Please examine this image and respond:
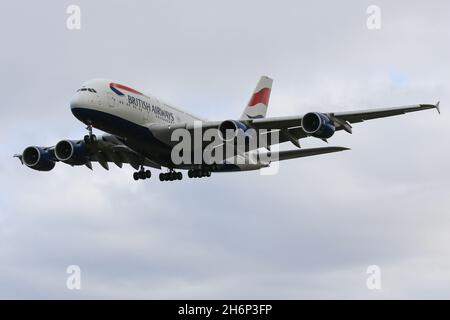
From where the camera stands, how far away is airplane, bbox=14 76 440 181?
5294 cm

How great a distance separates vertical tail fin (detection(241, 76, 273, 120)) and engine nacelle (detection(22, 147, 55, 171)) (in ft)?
47.5

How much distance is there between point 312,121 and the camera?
52.7 metres

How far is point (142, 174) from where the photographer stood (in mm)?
61281

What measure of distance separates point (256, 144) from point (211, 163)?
483 centimetres

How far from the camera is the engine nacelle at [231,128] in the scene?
5403 centimetres

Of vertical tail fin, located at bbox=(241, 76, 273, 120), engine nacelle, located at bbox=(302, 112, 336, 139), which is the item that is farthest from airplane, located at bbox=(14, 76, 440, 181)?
vertical tail fin, located at bbox=(241, 76, 273, 120)

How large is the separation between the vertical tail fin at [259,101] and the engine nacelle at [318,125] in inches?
551

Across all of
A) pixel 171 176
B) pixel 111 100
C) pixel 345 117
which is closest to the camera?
pixel 345 117

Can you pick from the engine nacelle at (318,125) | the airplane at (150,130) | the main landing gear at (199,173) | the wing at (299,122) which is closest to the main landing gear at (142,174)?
the airplane at (150,130)

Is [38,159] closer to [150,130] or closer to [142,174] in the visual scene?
[142,174]

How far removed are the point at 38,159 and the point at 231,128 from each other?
52.2ft

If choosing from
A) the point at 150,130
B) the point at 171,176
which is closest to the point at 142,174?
the point at 171,176

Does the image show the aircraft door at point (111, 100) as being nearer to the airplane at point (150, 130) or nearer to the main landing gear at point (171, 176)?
the airplane at point (150, 130)

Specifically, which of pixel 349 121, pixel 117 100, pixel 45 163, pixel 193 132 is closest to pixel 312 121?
pixel 349 121
